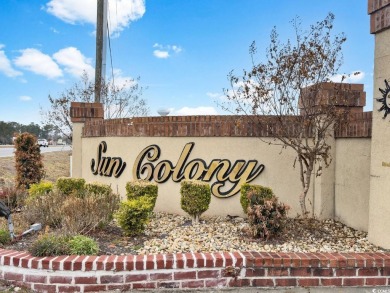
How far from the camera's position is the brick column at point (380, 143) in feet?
15.6

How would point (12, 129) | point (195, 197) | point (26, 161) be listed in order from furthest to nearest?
point (12, 129), point (26, 161), point (195, 197)

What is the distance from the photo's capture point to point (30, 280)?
3.99 meters

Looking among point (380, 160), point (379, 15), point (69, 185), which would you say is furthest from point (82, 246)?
point (379, 15)

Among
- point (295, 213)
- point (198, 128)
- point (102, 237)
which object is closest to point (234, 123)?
point (198, 128)

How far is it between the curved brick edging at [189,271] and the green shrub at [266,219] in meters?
0.75

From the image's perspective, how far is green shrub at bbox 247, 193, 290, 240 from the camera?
4.87 metres

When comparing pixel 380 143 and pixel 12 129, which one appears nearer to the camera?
pixel 380 143

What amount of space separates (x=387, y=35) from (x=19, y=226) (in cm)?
596

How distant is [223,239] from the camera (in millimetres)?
5023

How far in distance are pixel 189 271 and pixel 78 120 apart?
6681 millimetres

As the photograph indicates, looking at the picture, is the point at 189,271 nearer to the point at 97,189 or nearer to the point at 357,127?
the point at 97,189

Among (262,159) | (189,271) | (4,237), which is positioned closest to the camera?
(189,271)

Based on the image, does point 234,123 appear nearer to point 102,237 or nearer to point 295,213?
Result: point 295,213

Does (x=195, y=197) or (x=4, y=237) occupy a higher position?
(x=195, y=197)
